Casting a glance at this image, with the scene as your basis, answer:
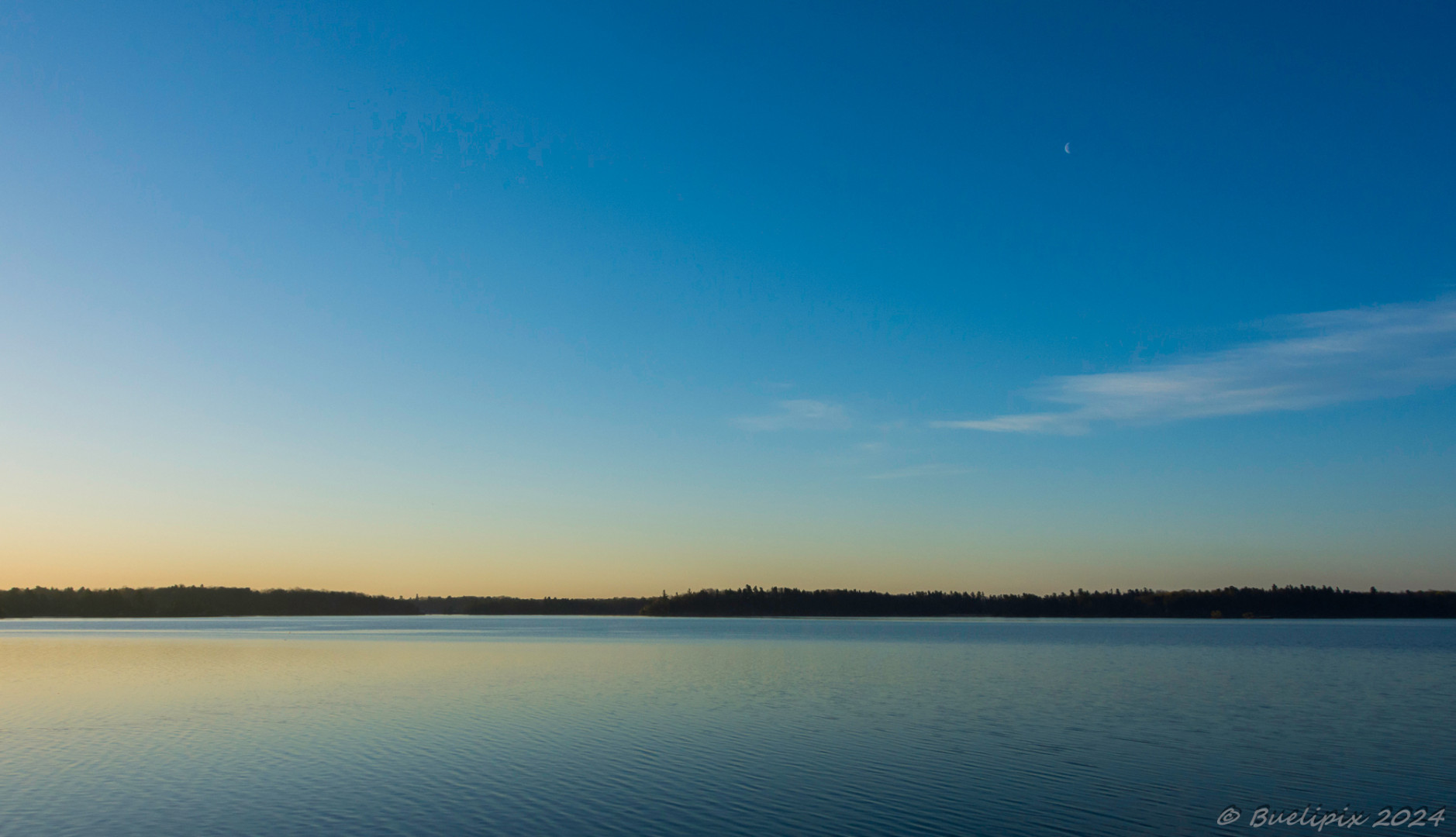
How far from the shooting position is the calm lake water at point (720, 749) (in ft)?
54.9

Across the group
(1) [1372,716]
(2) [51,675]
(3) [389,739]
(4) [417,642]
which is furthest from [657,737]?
(4) [417,642]

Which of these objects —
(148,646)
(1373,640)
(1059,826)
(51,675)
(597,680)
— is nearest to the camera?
(1059,826)

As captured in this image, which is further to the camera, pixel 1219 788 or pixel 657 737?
pixel 657 737

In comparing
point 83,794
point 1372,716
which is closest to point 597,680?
point 83,794

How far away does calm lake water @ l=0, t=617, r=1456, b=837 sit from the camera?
54.9 ft

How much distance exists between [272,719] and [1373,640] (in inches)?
3378

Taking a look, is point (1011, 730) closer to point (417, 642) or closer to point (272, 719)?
point (272, 719)

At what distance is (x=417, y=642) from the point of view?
3184 inches

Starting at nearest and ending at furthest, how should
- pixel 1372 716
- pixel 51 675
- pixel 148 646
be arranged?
pixel 1372 716, pixel 51 675, pixel 148 646

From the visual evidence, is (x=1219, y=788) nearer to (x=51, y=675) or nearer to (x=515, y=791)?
(x=515, y=791)

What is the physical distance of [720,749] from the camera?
23656 mm

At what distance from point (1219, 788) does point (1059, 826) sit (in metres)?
4.79

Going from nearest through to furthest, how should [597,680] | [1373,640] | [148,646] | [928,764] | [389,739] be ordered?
1. [928,764]
2. [389,739]
3. [597,680]
4. [148,646]
5. [1373,640]

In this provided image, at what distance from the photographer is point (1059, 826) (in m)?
15.6
